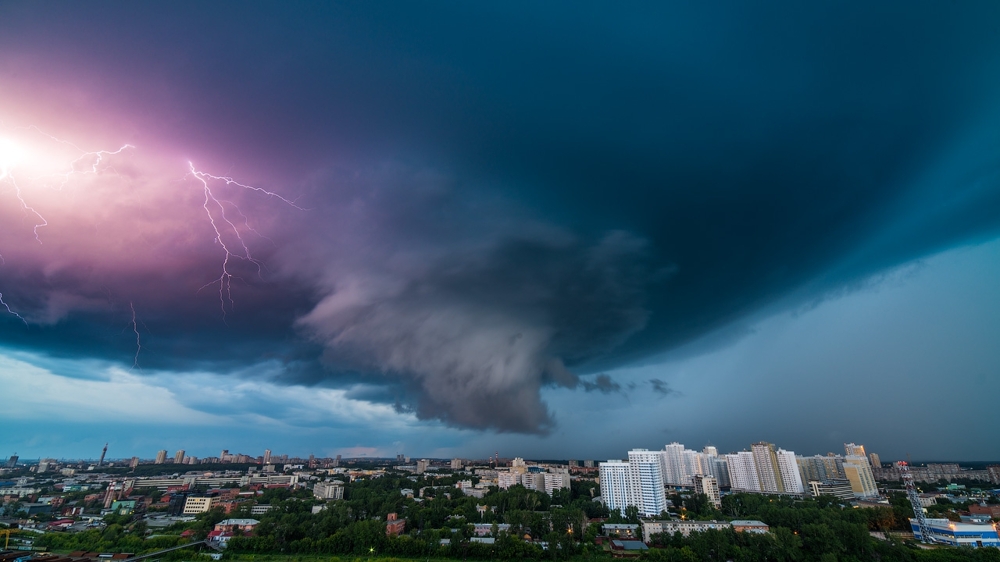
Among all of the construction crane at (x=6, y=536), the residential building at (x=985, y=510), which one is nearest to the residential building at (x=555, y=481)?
the residential building at (x=985, y=510)

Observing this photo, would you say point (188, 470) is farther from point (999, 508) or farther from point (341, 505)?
point (999, 508)

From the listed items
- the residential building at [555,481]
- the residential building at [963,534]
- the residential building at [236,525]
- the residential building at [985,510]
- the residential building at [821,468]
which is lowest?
the residential building at [236,525]

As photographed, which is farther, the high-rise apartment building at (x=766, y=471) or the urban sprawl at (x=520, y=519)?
the high-rise apartment building at (x=766, y=471)

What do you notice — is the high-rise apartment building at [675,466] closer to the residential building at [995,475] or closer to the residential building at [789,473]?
the residential building at [789,473]

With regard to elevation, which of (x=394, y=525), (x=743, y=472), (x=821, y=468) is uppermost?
(x=821, y=468)

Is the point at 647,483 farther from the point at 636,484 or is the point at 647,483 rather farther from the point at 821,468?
the point at 821,468

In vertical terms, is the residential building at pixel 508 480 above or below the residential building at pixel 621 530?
above

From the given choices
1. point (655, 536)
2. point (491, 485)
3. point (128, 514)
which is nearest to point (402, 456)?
point (491, 485)

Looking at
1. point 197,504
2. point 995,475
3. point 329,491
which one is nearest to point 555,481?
point 329,491

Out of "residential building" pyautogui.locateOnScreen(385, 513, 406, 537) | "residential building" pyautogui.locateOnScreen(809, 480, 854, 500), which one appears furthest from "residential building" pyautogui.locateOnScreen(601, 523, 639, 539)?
"residential building" pyautogui.locateOnScreen(809, 480, 854, 500)
